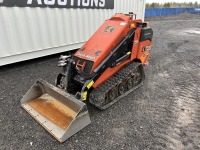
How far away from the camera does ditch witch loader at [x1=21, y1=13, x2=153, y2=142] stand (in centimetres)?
332

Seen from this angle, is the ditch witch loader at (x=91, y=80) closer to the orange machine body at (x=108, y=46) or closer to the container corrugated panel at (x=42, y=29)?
the orange machine body at (x=108, y=46)

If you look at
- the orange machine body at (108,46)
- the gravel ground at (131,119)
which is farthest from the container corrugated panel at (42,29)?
the orange machine body at (108,46)

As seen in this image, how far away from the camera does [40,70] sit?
6.00m

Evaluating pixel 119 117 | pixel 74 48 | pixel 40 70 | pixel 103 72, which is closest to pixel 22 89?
pixel 40 70

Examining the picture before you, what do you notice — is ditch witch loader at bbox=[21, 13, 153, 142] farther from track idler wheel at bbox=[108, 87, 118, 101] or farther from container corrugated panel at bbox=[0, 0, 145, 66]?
container corrugated panel at bbox=[0, 0, 145, 66]

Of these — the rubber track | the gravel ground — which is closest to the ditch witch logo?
the gravel ground

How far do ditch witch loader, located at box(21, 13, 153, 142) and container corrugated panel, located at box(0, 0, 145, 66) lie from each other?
2.39 meters

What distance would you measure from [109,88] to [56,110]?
1.11m

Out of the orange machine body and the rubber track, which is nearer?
the rubber track

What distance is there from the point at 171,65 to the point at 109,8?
11.6ft

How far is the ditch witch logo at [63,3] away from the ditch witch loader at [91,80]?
8.49ft

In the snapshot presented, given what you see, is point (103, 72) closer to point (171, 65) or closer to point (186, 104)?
point (186, 104)

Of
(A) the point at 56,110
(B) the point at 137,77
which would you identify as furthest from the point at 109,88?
(B) the point at 137,77

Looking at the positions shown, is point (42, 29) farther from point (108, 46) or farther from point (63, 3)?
point (108, 46)
